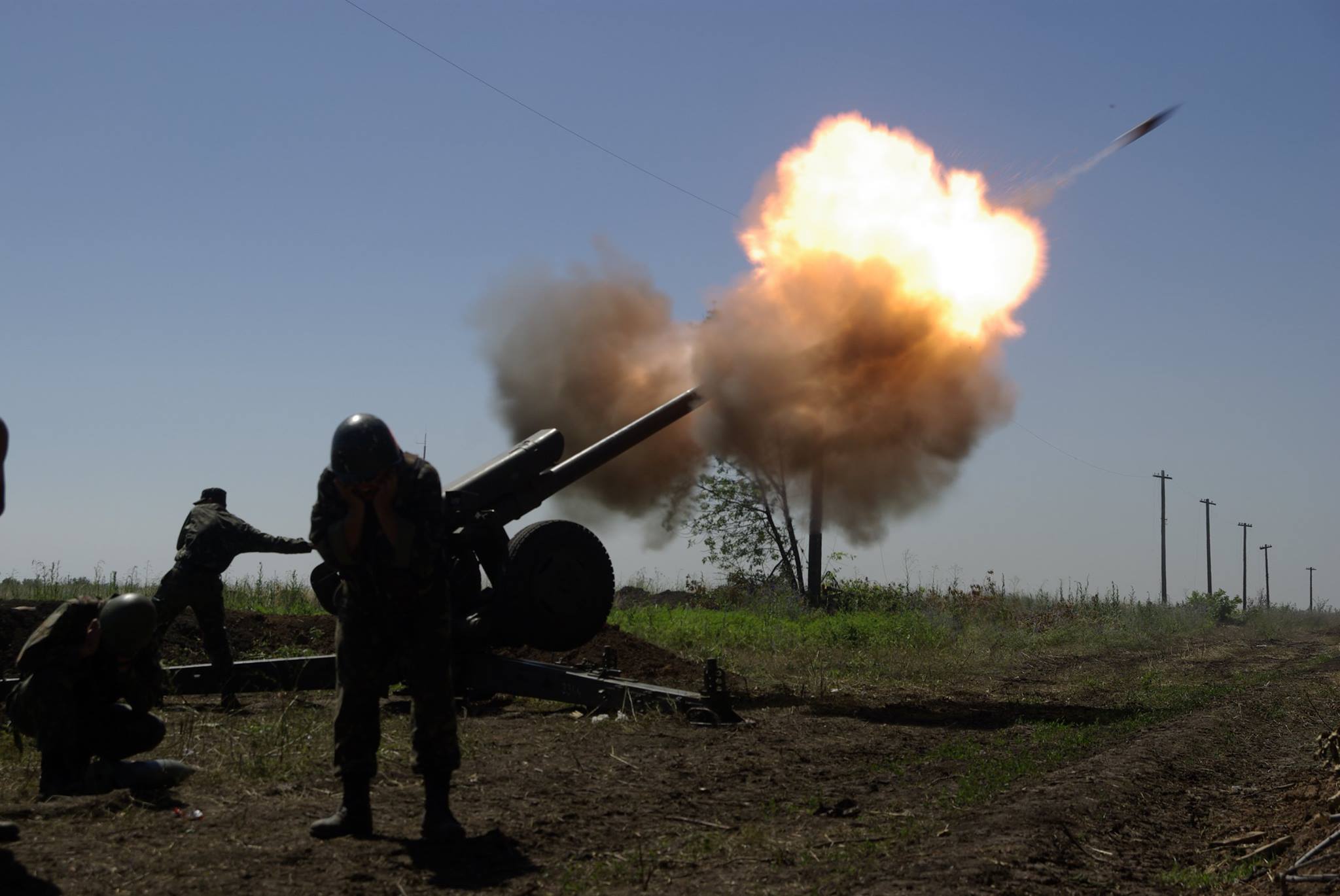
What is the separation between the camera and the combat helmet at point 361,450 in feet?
17.6

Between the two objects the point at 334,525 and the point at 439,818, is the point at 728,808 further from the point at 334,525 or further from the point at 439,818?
the point at 334,525

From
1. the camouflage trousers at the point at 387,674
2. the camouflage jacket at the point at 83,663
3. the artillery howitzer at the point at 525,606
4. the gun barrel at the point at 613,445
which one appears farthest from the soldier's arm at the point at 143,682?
the gun barrel at the point at 613,445

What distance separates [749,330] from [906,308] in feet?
5.96

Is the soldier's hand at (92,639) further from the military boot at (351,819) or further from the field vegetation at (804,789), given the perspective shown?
the military boot at (351,819)

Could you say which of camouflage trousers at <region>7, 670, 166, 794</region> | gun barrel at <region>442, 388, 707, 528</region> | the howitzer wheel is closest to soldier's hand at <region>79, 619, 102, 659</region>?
camouflage trousers at <region>7, 670, 166, 794</region>

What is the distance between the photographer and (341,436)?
17.7 feet

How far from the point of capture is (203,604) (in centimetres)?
1005

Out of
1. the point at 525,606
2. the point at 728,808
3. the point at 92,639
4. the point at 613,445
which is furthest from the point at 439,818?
the point at 613,445

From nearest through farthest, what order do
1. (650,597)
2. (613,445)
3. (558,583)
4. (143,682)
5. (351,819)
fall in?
(351,819) < (143,682) < (558,583) < (613,445) < (650,597)

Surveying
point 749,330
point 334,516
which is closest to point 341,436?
point 334,516

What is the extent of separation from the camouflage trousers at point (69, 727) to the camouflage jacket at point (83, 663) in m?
0.04

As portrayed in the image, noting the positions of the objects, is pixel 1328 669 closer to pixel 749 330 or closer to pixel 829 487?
pixel 829 487

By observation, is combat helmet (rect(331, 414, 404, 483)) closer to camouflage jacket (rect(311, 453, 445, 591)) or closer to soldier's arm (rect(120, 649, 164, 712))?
camouflage jacket (rect(311, 453, 445, 591))

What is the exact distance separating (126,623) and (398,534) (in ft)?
6.30
